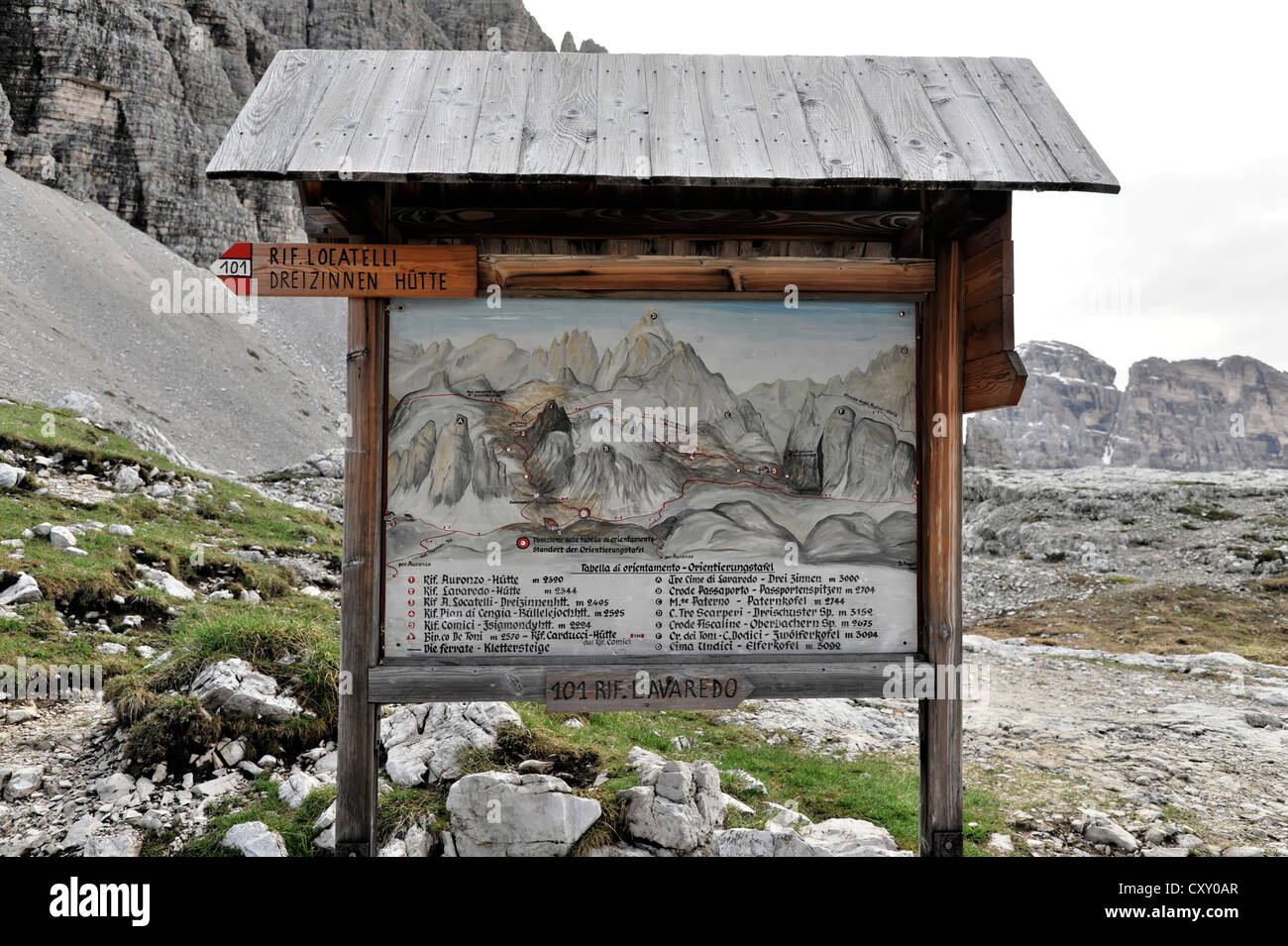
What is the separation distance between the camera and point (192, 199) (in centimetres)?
6256

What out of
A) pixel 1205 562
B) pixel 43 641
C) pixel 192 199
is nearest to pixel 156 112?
pixel 192 199

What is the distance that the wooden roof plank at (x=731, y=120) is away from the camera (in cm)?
386

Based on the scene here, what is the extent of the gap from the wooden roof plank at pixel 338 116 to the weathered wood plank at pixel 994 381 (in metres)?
3.91

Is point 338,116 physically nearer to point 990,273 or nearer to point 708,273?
point 708,273

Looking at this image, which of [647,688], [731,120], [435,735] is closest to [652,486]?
[647,688]

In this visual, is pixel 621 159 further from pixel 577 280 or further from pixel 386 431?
pixel 386 431

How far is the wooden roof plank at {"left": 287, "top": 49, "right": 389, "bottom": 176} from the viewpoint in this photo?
12.4ft

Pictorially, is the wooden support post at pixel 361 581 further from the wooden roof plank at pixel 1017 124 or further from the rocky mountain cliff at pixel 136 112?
the rocky mountain cliff at pixel 136 112

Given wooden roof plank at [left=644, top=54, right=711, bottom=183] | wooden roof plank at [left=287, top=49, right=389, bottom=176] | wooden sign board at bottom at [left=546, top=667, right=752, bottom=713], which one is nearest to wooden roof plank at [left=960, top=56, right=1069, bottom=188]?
wooden roof plank at [left=644, top=54, right=711, bottom=183]

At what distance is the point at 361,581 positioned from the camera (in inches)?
170

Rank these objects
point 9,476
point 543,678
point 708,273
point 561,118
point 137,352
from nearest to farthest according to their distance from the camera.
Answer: point 561,118 → point 543,678 → point 708,273 → point 9,476 → point 137,352

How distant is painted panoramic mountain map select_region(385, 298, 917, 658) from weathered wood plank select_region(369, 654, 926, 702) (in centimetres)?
12

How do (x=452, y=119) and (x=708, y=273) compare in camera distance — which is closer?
(x=452, y=119)

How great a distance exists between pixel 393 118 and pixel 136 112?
259ft
